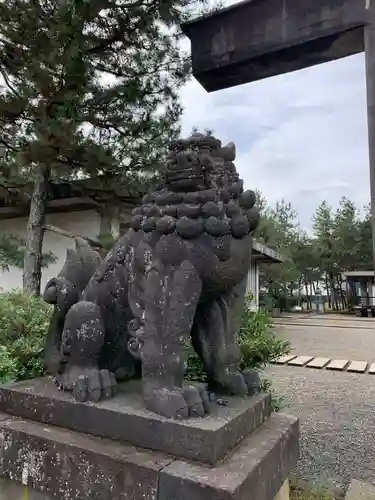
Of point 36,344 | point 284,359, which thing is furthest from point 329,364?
point 36,344

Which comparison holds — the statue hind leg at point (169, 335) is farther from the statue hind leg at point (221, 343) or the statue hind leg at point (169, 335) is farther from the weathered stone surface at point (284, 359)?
the weathered stone surface at point (284, 359)

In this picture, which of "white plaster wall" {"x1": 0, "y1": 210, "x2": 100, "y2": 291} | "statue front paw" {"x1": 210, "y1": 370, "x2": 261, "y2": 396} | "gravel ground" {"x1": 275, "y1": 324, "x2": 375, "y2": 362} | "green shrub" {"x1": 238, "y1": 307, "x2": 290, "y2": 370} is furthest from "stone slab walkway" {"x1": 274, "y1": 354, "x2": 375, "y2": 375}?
"statue front paw" {"x1": 210, "y1": 370, "x2": 261, "y2": 396}

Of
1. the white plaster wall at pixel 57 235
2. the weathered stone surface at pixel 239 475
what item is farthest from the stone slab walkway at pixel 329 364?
the weathered stone surface at pixel 239 475

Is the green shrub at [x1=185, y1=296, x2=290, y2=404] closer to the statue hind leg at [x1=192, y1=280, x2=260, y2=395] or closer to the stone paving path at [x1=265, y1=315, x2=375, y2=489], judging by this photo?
the stone paving path at [x1=265, y1=315, x2=375, y2=489]

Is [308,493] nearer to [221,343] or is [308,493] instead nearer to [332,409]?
[221,343]

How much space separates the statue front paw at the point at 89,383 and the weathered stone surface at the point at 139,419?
0.08ft

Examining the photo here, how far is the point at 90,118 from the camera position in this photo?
513 centimetres

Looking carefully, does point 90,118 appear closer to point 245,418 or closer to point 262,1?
point 262,1

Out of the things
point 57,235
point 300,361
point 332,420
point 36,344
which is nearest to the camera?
point 36,344

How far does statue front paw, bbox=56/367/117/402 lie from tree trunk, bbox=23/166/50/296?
4.45 meters

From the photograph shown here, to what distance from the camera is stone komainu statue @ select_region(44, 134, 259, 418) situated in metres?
1.11

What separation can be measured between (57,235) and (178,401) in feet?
20.8

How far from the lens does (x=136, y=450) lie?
1057 mm

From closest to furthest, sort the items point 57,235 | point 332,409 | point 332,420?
1. point 332,420
2. point 332,409
3. point 57,235
